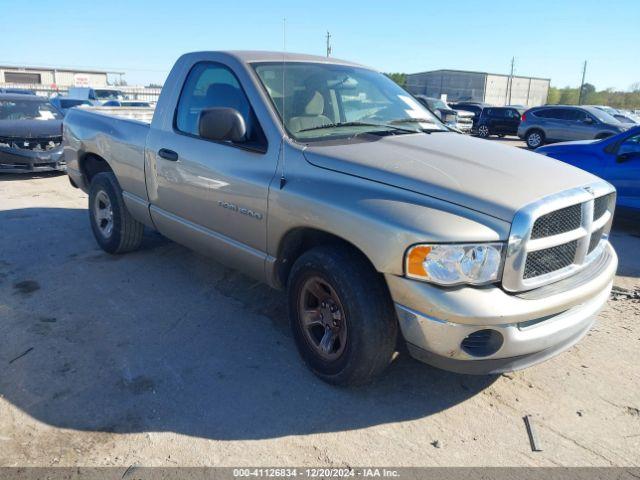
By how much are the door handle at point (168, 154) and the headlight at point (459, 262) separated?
7.54 feet

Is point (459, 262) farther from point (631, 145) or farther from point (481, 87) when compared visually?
point (481, 87)

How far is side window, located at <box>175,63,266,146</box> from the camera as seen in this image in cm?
356

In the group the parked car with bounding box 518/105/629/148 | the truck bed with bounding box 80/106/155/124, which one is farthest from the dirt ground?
the parked car with bounding box 518/105/629/148

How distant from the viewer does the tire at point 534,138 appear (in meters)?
19.7

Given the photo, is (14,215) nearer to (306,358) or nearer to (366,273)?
(306,358)

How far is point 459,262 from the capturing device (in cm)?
255

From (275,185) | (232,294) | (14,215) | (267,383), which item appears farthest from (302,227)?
(14,215)

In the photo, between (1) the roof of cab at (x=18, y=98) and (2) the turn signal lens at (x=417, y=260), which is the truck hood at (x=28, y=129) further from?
A: (2) the turn signal lens at (x=417, y=260)

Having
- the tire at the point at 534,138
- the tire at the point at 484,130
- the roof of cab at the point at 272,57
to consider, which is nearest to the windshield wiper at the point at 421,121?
the roof of cab at the point at 272,57

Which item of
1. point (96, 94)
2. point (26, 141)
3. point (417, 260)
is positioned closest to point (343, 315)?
point (417, 260)

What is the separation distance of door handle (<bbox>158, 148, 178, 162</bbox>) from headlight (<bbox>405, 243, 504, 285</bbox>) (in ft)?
7.54

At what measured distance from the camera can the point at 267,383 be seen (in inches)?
128

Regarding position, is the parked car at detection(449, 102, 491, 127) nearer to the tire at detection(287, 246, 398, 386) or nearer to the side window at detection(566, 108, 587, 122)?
the side window at detection(566, 108, 587, 122)

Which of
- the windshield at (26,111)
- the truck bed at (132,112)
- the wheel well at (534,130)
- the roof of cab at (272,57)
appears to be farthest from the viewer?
the wheel well at (534,130)
